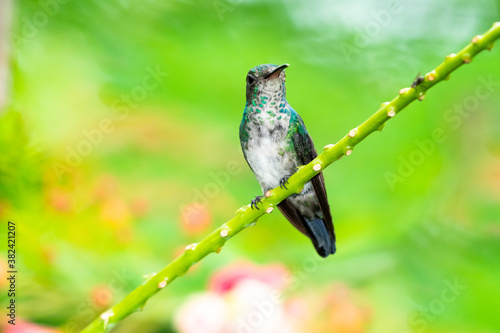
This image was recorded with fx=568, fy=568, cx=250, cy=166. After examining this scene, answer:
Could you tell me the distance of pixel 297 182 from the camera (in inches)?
18.2

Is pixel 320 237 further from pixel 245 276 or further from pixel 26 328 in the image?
pixel 26 328

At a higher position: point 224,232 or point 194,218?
point 194,218

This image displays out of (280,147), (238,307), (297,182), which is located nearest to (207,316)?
(238,307)

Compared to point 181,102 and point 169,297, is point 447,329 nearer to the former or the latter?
point 169,297

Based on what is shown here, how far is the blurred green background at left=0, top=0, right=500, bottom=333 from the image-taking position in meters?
1.28

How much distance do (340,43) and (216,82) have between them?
41 centimetres

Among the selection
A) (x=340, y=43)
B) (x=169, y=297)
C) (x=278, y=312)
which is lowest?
(x=278, y=312)

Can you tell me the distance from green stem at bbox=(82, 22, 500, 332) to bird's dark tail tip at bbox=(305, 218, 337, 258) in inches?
7.9

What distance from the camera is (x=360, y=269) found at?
1409 mm

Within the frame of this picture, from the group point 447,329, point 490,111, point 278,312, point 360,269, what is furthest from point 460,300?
point 490,111

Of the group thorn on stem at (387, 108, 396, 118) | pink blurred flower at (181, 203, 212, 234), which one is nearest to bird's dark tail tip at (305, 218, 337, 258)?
thorn on stem at (387, 108, 396, 118)

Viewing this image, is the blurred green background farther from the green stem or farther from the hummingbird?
the green stem

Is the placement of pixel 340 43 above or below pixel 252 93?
above

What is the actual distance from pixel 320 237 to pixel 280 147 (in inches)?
5.0
